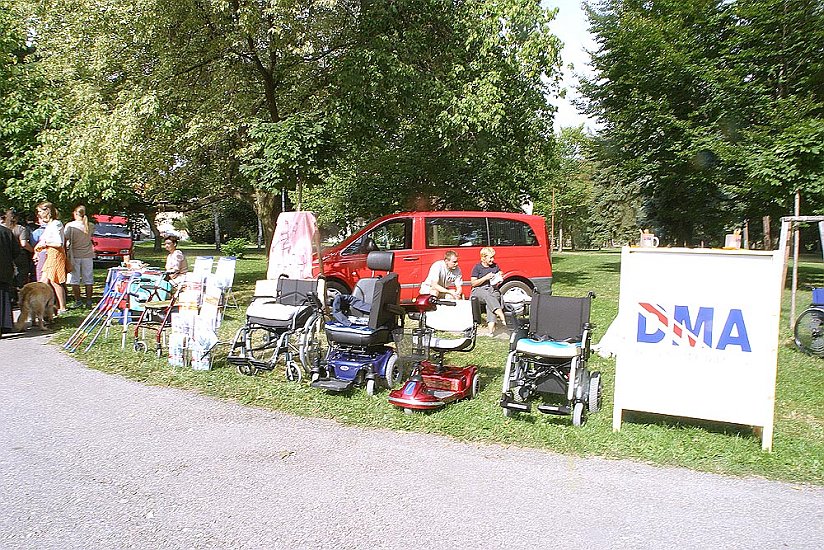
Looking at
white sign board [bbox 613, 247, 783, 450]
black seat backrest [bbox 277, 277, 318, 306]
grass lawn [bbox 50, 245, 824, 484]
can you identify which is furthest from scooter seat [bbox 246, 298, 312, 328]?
white sign board [bbox 613, 247, 783, 450]

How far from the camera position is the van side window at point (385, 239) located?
12531 millimetres

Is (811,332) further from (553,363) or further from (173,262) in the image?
(173,262)

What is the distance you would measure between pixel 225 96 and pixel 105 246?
45.4 feet

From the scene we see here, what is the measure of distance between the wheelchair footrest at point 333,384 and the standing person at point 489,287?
4.15 m

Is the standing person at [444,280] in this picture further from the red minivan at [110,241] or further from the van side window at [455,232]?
the red minivan at [110,241]

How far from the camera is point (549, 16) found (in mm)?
13945

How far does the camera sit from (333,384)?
6.64 meters

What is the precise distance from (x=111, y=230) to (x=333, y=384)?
2442 cm

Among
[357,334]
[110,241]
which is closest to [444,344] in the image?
[357,334]

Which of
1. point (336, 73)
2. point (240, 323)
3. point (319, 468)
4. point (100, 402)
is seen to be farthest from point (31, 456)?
point (336, 73)

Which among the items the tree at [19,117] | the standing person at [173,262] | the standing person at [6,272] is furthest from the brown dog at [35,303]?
the tree at [19,117]

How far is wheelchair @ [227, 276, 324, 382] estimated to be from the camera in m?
7.41

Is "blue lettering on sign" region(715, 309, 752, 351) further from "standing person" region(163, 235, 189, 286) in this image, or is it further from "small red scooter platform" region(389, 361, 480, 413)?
"standing person" region(163, 235, 189, 286)

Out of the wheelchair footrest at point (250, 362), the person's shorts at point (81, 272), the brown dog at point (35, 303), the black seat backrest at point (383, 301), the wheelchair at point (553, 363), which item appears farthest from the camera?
the person's shorts at point (81, 272)
